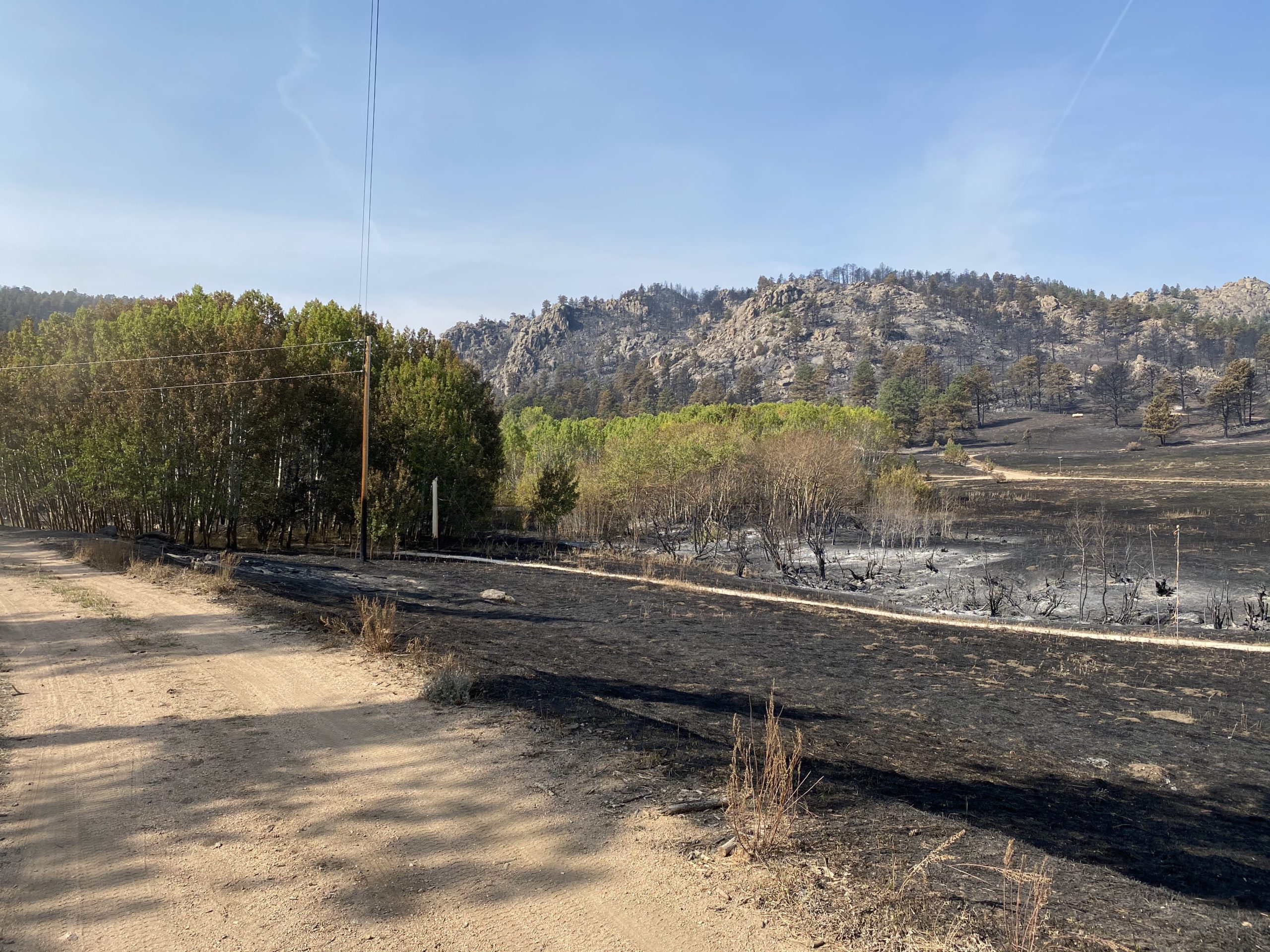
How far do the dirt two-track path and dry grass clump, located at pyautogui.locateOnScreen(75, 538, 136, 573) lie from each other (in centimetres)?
1235

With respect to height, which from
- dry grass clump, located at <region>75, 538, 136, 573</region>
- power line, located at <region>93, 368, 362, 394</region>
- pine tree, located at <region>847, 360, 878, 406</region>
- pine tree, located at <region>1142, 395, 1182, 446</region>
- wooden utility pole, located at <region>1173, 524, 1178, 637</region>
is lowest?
wooden utility pole, located at <region>1173, 524, 1178, 637</region>

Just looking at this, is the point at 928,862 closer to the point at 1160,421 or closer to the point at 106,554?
the point at 106,554

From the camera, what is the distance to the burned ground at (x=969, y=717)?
583 centimetres

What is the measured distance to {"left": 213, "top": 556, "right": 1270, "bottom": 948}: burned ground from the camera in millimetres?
5832

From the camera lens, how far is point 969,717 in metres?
11.4

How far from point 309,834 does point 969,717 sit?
961 cm

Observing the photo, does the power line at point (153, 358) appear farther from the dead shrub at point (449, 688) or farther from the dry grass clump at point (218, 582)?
the dead shrub at point (449, 688)

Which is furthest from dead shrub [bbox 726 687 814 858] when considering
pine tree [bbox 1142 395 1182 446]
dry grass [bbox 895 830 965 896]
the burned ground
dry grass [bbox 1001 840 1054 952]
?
pine tree [bbox 1142 395 1182 446]

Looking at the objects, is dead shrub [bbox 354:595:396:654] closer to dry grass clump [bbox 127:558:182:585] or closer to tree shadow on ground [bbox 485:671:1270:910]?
tree shadow on ground [bbox 485:671:1270:910]

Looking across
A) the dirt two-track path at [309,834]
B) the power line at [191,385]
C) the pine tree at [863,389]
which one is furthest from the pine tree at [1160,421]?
the dirt two-track path at [309,834]

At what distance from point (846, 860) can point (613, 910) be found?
168 cm

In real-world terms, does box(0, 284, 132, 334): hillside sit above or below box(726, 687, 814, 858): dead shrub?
above

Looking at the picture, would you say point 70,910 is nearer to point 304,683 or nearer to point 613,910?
point 613,910

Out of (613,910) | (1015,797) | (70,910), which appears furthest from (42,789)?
(1015,797)
